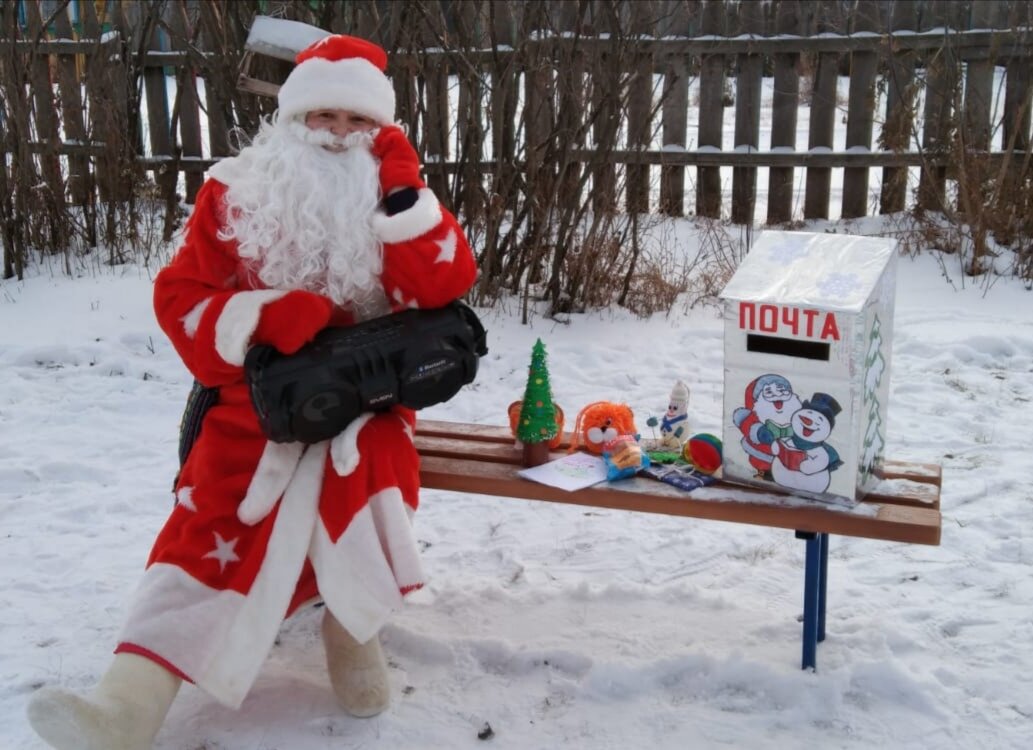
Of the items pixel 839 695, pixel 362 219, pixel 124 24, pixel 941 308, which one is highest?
pixel 124 24

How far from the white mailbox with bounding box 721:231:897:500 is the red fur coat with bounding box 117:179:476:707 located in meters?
0.74

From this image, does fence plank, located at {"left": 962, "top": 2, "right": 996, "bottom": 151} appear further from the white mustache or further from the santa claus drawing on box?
the white mustache

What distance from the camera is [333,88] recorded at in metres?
2.79

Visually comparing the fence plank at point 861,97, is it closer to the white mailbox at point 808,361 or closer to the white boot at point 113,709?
the white mailbox at point 808,361

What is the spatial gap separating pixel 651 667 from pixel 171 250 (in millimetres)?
4908

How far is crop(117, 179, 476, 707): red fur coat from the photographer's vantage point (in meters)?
2.51

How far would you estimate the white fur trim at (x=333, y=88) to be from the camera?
110 inches

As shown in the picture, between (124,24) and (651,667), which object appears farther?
(124,24)

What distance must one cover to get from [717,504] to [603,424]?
1.51 feet

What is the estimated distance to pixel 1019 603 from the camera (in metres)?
3.09

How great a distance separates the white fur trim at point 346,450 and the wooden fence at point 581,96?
45.1 inches

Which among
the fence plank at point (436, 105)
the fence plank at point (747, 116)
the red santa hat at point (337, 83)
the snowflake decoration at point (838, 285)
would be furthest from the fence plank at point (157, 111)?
the snowflake decoration at point (838, 285)

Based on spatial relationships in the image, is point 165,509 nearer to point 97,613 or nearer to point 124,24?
point 97,613

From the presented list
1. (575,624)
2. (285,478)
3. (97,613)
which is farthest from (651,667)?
(97,613)
